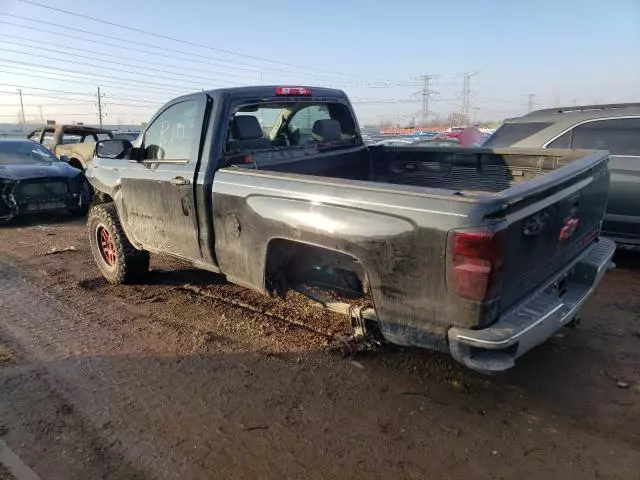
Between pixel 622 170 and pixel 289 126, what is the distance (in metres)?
3.72

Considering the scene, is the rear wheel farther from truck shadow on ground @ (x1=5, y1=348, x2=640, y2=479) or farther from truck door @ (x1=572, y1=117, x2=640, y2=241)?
truck door @ (x1=572, y1=117, x2=640, y2=241)

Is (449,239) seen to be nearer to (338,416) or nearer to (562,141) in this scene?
(338,416)

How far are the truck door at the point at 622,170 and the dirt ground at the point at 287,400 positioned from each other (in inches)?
40.5

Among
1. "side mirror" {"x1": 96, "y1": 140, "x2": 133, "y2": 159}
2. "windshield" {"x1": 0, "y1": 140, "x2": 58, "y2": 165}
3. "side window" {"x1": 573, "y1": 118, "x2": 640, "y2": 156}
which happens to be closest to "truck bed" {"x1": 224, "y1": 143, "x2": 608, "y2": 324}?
"side mirror" {"x1": 96, "y1": 140, "x2": 133, "y2": 159}

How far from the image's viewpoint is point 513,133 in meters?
6.12

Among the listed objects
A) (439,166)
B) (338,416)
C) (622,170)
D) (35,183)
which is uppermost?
(439,166)

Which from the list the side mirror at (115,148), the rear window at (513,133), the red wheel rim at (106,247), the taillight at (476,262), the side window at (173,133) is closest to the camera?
the taillight at (476,262)

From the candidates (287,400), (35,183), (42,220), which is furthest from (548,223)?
(42,220)

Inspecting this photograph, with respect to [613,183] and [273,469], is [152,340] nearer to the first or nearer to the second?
[273,469]

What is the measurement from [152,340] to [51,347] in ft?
2.59

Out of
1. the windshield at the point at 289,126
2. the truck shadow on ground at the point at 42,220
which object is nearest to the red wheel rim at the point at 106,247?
the windshield at the point at 289,126

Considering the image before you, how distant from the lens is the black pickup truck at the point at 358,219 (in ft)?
8.05

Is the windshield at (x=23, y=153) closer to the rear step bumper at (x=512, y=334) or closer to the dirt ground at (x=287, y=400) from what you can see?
the dirt ground at (x=287, y=400)

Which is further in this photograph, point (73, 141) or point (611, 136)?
point (73, 141)
